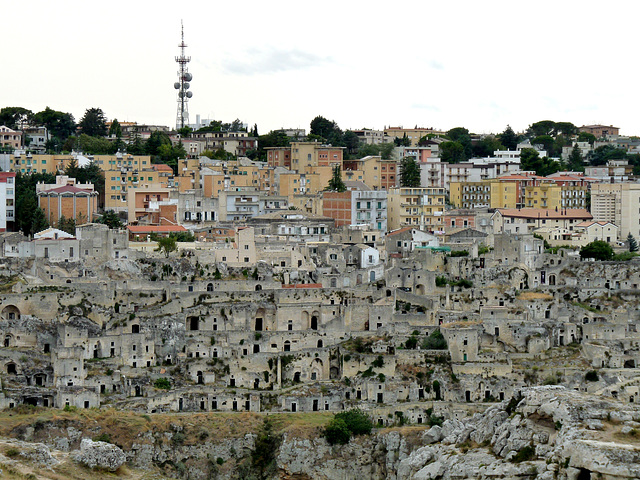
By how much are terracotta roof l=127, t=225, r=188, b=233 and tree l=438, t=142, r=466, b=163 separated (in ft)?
110

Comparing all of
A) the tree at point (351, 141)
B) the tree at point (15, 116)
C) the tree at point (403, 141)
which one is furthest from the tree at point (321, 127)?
the tree at point (15, 116)

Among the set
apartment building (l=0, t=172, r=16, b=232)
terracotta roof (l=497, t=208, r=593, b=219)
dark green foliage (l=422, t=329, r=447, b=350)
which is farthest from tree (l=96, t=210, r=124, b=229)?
terracotta roof (l=497, t=208, r=593, b=219)

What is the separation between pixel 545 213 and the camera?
270 ft

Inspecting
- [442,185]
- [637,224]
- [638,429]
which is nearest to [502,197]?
[442,185]

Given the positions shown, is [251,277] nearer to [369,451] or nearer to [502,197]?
[369,451]

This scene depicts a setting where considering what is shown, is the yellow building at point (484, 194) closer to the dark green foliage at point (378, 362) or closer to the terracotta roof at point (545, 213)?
the terracotta roof at point (545, 213)

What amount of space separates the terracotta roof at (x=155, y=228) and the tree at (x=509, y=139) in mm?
49147

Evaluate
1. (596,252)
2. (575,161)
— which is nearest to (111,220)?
(596,252)

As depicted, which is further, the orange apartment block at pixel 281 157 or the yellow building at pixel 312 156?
the orange apartment block at pixel 281 157

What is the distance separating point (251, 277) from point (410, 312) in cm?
806

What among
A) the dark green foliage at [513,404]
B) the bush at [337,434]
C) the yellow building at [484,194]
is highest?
the yellow building at [484,194]

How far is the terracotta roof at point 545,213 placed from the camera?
8169 cm

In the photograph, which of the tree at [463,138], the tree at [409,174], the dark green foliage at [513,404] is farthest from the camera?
the tree at [463,138]

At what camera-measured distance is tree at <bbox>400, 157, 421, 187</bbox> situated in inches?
3489
